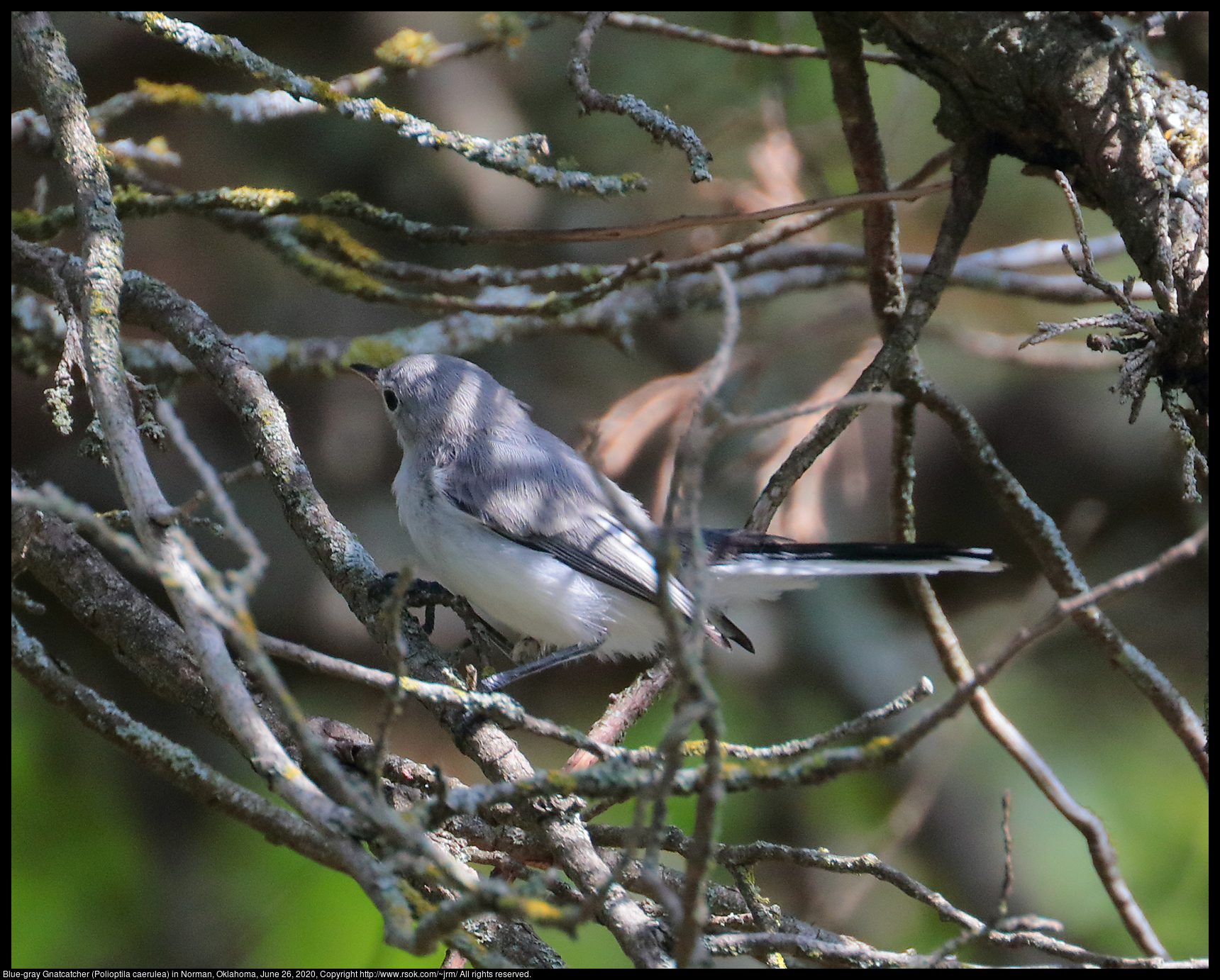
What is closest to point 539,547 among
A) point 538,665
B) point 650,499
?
point 538,665

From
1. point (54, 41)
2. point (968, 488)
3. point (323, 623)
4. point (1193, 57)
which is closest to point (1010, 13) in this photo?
point (1193, 57)

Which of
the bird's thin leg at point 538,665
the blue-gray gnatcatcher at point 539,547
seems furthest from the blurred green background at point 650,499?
the bird's thin leg at point 538,665

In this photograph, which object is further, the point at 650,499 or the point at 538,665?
the point at 650,499

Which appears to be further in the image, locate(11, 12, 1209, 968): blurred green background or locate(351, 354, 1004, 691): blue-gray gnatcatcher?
locate(11, 12, 1209, 968): blurred green background

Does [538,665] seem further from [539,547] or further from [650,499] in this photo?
[650,499]

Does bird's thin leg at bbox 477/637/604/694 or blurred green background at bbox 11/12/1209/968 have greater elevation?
blurred green background at bbox 11/12/1209/968

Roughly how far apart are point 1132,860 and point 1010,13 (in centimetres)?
306

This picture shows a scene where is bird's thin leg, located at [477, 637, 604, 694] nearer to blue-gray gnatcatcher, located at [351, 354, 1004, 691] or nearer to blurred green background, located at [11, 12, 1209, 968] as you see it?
blue-gray gnatcatcher, located at [351, 354, 1004, 691]

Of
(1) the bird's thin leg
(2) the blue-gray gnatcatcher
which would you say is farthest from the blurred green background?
(1) the bird's thin leg

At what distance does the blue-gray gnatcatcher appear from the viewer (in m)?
2.50

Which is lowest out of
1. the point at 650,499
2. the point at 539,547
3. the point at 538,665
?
the point at 538,665

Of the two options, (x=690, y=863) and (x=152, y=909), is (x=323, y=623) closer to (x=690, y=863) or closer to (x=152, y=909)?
(x=152, y=909)

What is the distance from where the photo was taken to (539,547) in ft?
8.68

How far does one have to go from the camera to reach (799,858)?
6.04 ft
